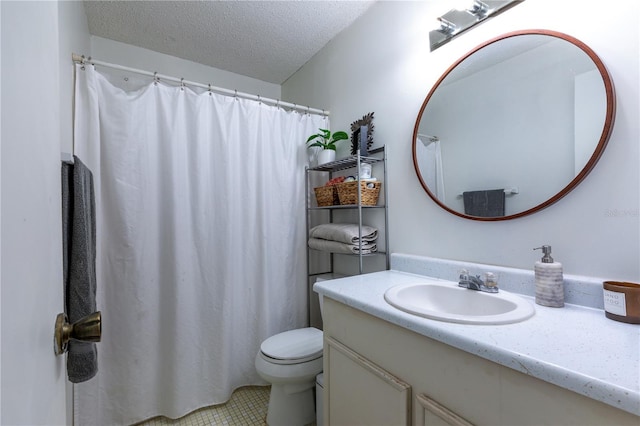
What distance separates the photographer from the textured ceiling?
1627mm

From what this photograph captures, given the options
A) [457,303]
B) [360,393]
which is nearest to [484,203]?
[457,303]

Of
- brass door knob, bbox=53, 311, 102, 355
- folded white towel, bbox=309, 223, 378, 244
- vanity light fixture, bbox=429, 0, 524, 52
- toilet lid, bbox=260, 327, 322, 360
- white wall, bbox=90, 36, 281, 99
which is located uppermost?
white wall, bbox=90, 36, 281, 99

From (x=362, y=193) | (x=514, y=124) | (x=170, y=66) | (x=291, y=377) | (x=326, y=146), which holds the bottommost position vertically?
(x=291, y=377)

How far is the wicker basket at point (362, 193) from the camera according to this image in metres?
1.52

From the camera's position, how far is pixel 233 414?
160cm

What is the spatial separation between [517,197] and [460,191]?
218 millimetres

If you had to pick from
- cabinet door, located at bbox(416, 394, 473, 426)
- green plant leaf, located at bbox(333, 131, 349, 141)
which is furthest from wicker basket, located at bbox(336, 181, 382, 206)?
cabinet door, located at bbox(416, 394, 473, 426)

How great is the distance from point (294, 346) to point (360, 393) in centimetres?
63

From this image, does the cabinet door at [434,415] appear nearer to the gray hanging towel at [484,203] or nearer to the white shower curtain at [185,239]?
the gray hanging towel at [484,203]

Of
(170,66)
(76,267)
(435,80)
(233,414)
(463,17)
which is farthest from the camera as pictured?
(170,66)

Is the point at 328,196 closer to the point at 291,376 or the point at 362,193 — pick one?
the point at 362,193

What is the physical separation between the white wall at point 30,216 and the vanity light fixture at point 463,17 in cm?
134

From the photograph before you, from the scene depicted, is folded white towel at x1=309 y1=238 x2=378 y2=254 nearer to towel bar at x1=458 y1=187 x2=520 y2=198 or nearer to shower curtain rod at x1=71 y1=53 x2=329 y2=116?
towel bar at x1=458 y1=187 x2=520 y2=198

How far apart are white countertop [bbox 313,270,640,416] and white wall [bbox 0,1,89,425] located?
769 mm
